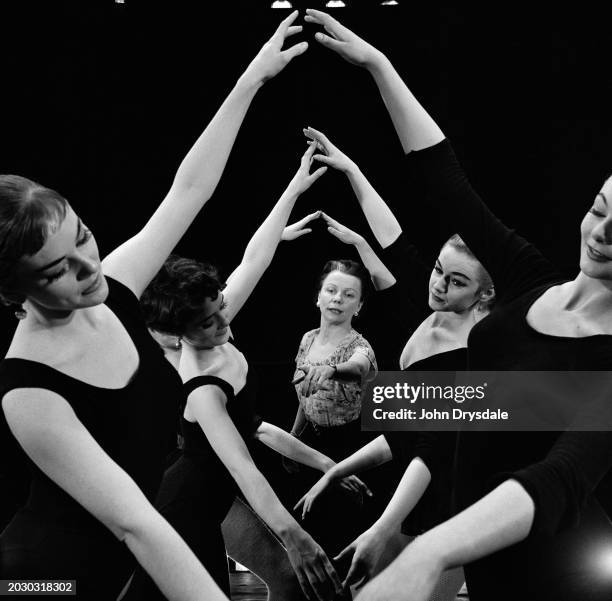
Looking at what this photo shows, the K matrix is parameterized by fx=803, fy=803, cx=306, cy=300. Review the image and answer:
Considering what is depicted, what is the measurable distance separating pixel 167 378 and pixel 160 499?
852 millimetres

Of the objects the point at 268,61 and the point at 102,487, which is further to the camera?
the point at 268,61

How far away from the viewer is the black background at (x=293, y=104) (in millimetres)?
3971

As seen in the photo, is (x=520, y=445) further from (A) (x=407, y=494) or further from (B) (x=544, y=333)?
(A) (x=407, y=494)

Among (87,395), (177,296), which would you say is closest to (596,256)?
(87,395)

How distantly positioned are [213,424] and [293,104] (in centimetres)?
247

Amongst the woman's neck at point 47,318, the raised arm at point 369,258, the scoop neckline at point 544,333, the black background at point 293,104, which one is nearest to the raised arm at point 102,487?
the woman's neck at point 47,318

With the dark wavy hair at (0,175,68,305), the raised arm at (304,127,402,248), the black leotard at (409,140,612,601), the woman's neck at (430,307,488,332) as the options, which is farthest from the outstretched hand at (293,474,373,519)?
the dark wavy hair at (0,175,68,305)

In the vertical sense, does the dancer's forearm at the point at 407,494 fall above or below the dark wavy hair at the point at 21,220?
below

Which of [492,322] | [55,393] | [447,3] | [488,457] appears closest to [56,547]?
[55,393]

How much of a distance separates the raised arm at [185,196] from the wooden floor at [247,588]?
89.5 inches

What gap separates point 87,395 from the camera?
1.24 meters

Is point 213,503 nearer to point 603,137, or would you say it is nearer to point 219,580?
point 219,580

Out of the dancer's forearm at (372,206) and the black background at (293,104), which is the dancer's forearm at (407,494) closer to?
the dancer's forearm at (372,206)

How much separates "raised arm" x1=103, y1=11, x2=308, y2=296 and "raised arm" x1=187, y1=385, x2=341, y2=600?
796 millimetres
